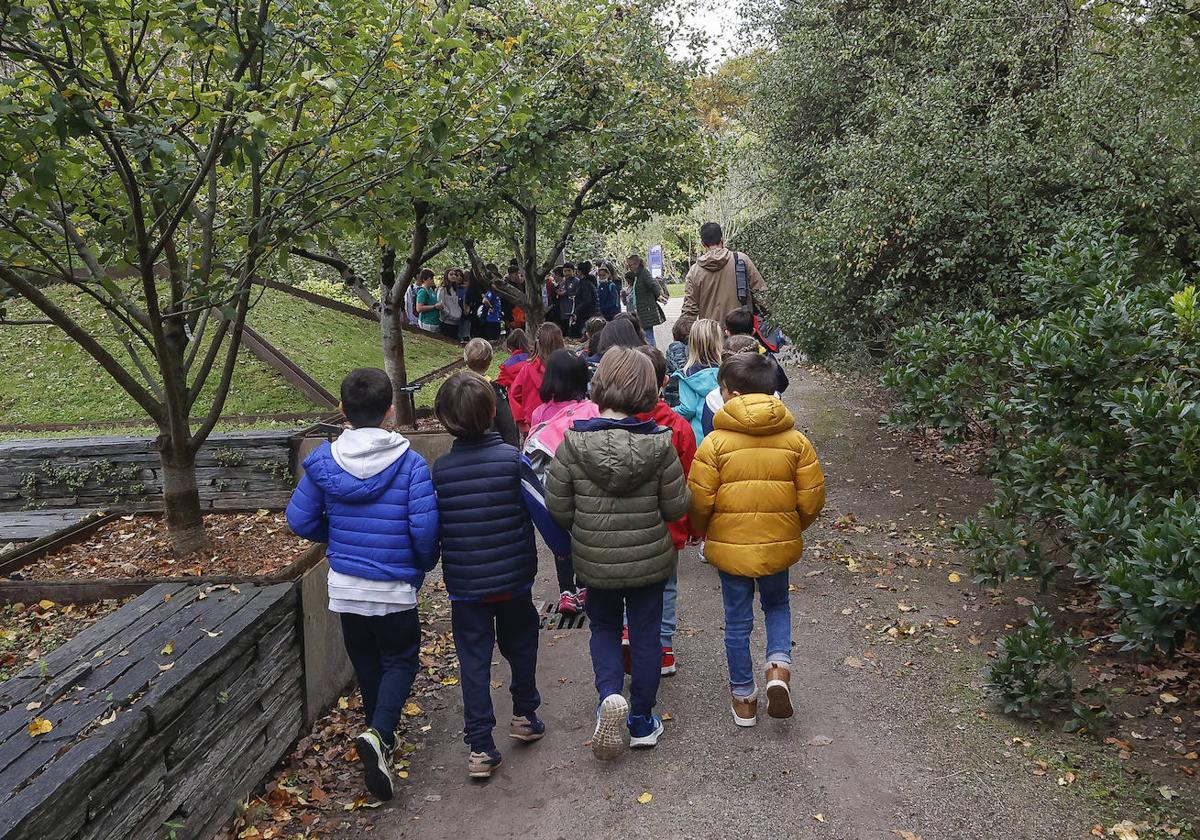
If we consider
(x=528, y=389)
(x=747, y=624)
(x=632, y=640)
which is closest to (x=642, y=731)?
(x=632, y=640)

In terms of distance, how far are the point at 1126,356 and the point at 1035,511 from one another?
0.94 meters

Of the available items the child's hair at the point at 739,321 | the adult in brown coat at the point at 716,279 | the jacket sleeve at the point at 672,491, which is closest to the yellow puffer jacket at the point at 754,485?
the jacket sleeve at the point at 672,491

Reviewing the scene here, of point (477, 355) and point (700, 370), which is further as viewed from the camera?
point (477, 355)

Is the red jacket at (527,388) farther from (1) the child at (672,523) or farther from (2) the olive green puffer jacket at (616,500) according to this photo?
(2) the olive green puffer jacket at (616,500)

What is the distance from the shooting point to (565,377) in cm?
512

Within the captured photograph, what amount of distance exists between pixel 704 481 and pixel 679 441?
39 centimetres

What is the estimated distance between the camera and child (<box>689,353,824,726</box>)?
421 cm

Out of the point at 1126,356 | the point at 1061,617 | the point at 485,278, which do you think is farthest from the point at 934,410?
the point at 485,278

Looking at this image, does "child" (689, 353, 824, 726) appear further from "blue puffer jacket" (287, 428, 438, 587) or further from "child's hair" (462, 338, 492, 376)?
"child's hair" (462, 338, 492, 376)

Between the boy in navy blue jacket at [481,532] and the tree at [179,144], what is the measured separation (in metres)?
1.34

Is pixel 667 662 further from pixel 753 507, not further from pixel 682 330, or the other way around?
pixel 682 330

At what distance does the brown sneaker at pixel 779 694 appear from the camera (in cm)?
427

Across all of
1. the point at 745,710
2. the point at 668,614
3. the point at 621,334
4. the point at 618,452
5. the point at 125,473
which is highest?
the point at 621,334

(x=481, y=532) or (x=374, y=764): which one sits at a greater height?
(x=481, y=532)
